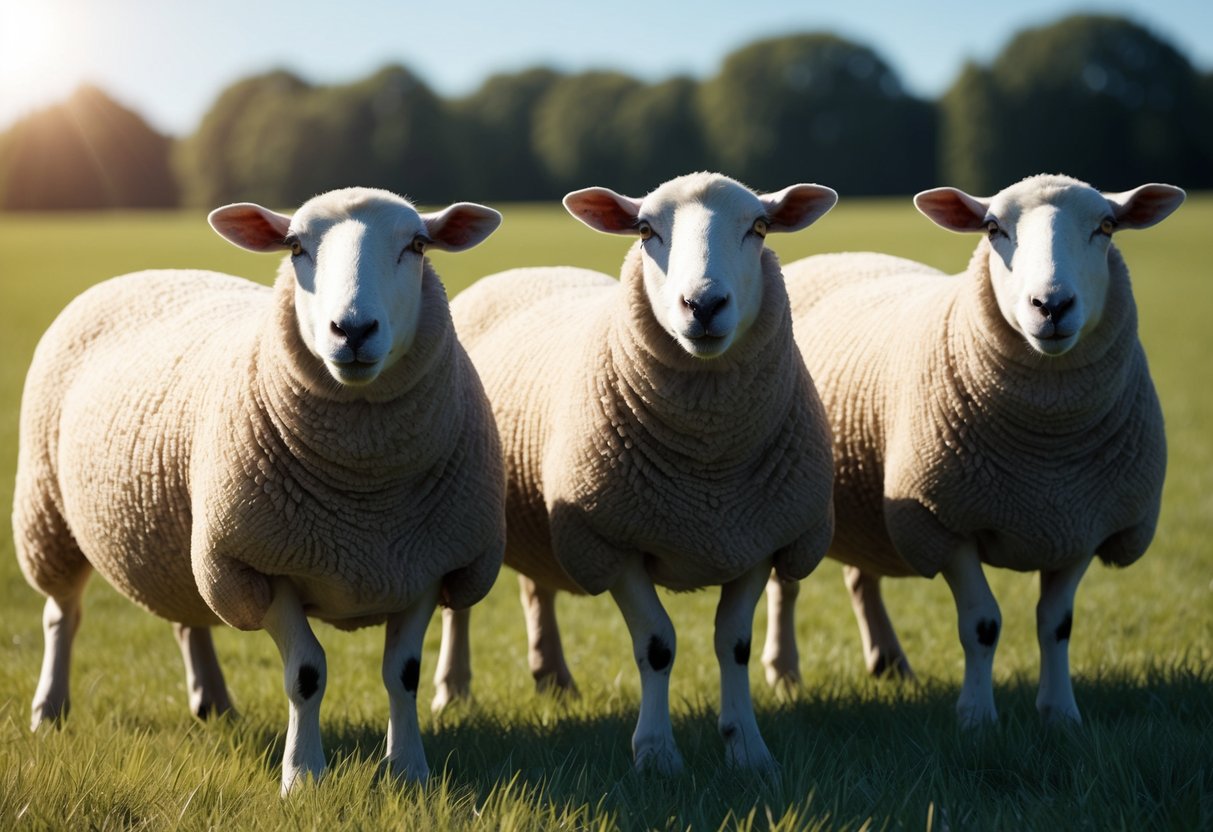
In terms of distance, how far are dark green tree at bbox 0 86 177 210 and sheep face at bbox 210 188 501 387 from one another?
9576 cm

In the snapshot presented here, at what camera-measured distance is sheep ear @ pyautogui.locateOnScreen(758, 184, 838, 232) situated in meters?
4.03

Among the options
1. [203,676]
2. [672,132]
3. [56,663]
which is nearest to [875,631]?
[203,676]

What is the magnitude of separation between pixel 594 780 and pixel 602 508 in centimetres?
84

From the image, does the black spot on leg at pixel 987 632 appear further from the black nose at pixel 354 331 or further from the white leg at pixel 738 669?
the black nose at pixel 354 331

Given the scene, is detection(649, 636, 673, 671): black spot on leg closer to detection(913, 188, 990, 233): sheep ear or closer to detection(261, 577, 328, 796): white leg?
detection(261, 577, 328, 796): white leg

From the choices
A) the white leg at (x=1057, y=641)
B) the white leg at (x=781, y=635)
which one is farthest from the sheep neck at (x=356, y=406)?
the white leg at (x=1057, y=641)

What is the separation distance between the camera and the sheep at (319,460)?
3.67 meters

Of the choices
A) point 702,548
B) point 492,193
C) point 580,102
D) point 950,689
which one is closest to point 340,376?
point 702,548

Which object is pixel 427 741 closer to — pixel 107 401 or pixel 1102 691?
pixel 107 401

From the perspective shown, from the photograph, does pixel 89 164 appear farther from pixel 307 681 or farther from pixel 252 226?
pixel 307 681

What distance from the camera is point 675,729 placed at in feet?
14.6

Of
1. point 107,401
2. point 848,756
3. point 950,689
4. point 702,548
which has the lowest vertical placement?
point 950,689

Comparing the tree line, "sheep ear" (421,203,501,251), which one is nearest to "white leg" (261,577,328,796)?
"sheep ear" (421,203,501,251)

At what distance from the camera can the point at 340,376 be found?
11.6 ft
